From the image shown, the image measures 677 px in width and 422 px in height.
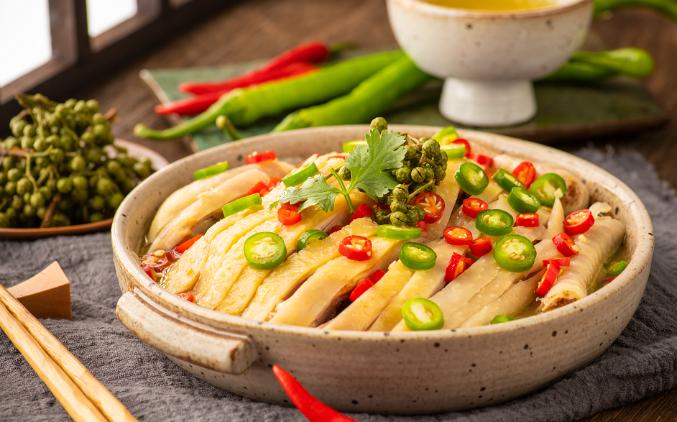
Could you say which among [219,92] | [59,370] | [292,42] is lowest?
[292,42]

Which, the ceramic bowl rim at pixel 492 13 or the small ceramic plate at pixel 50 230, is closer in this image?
the small ceramic plate at pixel 50 230

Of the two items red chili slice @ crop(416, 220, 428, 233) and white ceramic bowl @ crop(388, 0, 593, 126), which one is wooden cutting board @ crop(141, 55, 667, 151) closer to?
white ceramic bowl @ crop(388, 0, 593, 126)

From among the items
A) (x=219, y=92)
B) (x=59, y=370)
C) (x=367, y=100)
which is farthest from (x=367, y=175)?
(x=219, y=92)

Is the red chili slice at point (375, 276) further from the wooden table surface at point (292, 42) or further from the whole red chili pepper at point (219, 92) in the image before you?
the whole red chili pepper at point (219, 92)

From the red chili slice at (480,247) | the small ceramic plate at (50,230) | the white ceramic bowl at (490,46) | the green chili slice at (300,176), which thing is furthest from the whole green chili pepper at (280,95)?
the red chili slice at (480,247)

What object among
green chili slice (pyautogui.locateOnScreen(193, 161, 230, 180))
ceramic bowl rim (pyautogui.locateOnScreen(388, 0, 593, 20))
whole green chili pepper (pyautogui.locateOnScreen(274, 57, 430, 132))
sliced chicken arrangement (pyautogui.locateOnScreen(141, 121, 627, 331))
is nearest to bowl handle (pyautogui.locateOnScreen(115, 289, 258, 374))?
sliced chicken arrangement (pyautogui.locateOnScreen(141, 121, 627, 331))

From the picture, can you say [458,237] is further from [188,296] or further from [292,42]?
[292,42]
